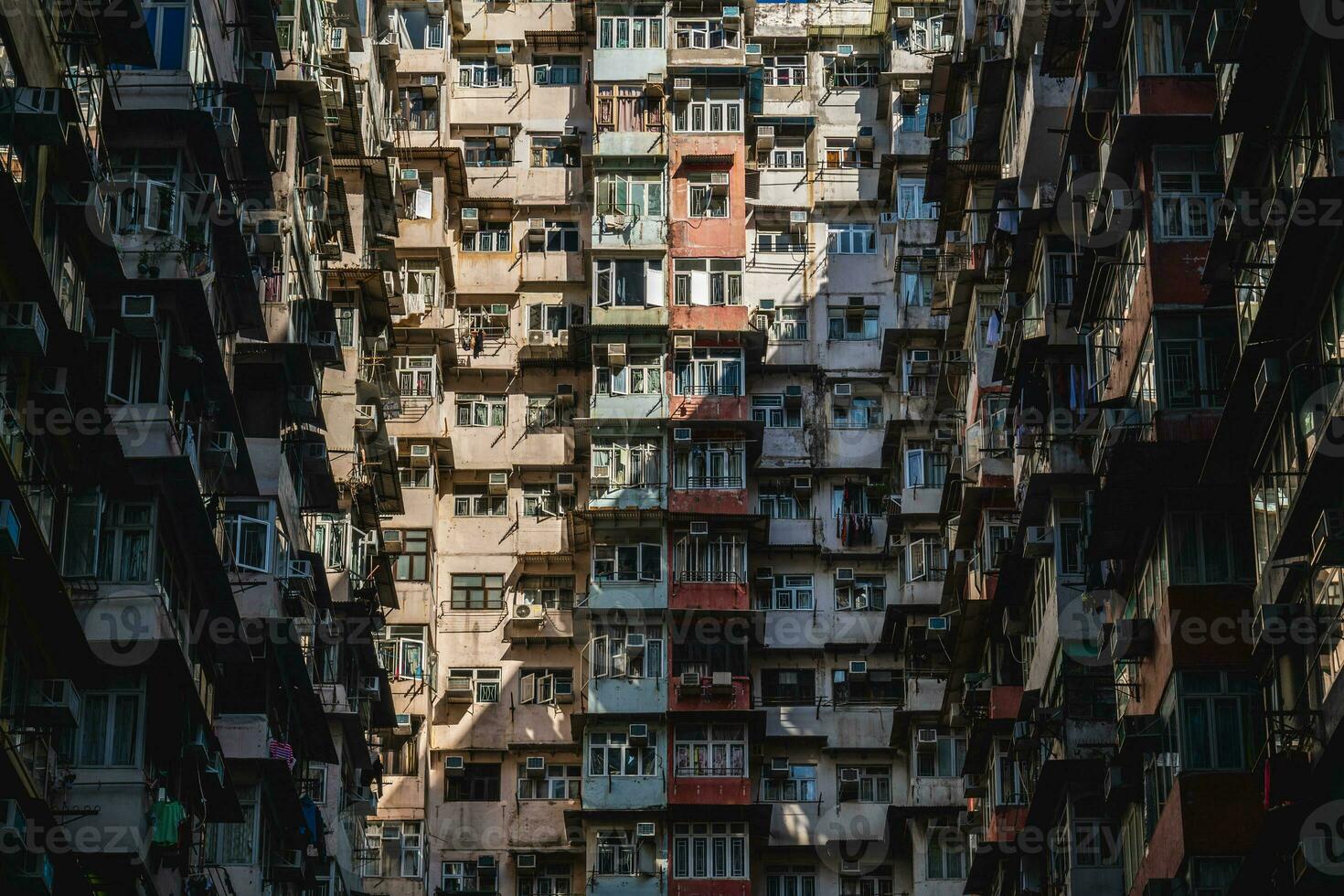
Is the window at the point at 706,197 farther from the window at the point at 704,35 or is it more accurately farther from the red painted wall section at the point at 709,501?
the red painted wall section at the point at 709,501

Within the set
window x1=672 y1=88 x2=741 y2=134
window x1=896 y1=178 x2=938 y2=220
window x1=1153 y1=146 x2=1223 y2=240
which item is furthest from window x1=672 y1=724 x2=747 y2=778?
window x1=1153 y1=146 x2=1223 y2=240

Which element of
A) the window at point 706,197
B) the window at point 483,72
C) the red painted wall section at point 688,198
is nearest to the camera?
the red painted wall section at point 688,198

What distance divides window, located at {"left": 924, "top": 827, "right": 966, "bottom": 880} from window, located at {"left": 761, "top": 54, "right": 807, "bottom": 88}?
17.1 metres

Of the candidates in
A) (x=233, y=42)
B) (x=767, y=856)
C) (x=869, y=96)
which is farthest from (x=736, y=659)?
(x=233, y=42)

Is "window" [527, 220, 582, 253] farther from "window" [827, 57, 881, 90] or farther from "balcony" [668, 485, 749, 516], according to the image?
"window" [827, 57, 881, 90]

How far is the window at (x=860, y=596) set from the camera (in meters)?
51.5

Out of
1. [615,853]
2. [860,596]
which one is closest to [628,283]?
[860,596]

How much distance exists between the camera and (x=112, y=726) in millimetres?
30797

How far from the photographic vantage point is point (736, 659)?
163 feet

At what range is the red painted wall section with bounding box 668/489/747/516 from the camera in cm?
5038

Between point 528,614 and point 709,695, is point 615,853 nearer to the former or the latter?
point 709,695

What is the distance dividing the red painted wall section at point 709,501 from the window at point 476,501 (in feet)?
12.3

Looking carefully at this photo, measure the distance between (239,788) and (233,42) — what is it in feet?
36.1

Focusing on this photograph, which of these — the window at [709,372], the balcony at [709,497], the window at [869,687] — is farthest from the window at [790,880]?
the window at [709,372]
